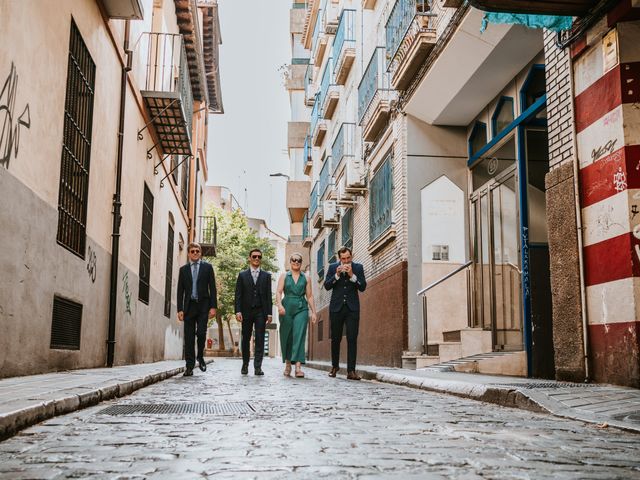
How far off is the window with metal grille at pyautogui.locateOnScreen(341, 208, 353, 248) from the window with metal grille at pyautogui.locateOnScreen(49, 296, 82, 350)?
37.0ft

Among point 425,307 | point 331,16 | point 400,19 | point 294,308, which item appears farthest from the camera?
point 331,16

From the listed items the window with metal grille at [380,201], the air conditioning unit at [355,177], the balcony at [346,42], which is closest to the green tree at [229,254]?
the balcony at [346,42]

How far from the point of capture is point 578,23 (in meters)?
7.65

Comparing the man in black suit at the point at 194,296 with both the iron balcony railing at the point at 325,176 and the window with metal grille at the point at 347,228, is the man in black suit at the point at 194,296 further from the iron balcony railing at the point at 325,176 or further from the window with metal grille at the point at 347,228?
the iron balcony railing at the point at 325,176

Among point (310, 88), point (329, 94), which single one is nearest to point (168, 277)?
point (329, 94)

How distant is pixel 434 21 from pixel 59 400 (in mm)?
9547

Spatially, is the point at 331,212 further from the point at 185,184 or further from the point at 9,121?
the point at 9,121

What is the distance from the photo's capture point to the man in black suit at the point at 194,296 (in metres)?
10.8

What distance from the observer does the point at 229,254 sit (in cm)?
4481

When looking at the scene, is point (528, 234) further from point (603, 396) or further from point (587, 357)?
point (603, 396)

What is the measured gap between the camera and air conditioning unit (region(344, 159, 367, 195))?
18.0 meters

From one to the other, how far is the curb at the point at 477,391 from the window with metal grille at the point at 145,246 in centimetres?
778

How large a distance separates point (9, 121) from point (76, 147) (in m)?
3.04

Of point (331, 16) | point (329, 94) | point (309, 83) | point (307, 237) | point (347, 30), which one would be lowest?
point (307, 237)
